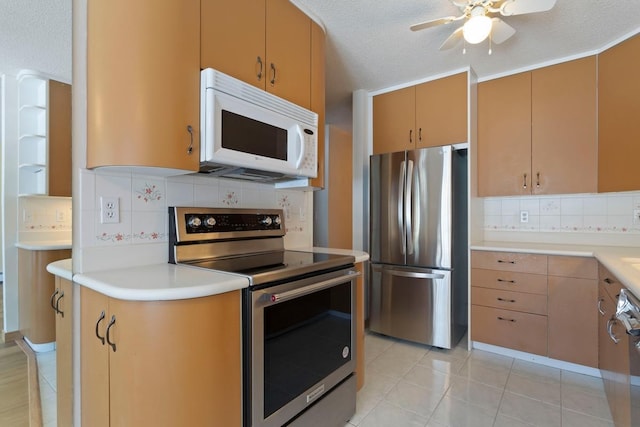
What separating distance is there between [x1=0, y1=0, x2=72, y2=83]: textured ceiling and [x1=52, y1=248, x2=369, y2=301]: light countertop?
75cm

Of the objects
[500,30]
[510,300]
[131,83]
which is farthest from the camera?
[510,300]

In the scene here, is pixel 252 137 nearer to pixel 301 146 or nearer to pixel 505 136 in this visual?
pixel 301 146

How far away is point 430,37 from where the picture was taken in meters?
2.24

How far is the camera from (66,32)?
50.7 inches

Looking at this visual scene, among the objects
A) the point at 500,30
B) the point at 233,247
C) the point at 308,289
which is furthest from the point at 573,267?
the point at 233,247

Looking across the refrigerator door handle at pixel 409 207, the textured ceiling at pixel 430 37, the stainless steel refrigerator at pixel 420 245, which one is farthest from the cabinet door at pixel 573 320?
the textured ceiling at pixel 430 37

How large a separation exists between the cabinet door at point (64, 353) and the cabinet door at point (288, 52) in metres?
1.30

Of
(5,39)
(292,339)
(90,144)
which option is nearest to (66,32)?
(5,39)

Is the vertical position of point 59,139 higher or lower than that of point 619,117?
lower

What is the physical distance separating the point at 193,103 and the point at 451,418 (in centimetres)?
206

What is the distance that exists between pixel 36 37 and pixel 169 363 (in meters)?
1.32

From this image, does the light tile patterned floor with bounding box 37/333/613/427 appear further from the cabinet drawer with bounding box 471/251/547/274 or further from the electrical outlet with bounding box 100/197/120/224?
the cabinet drawer with bounding box 471/251/547/274

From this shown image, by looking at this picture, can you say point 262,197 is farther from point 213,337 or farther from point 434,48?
point 434,48

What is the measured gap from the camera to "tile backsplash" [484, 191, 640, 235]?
2520 mm
